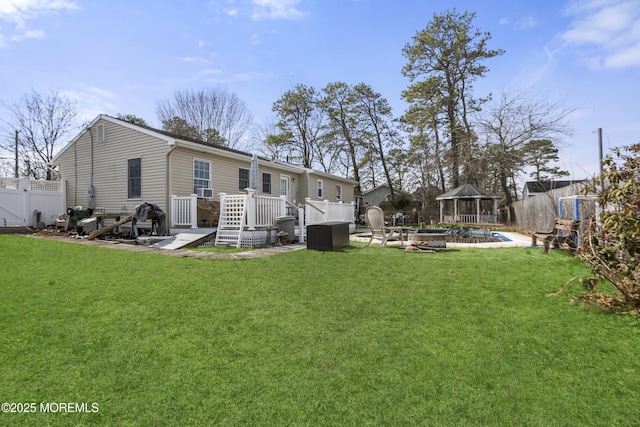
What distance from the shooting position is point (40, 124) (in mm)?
23328

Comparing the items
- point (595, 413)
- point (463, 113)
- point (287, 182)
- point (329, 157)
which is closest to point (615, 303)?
point (595, 413)

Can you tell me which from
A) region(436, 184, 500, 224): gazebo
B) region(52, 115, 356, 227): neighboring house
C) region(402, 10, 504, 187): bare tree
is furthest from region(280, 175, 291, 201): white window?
region(402, 10, 504, 187): bare tree

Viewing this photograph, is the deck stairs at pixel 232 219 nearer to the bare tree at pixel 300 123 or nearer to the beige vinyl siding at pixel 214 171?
the beige vinyl siding at pixel 214 171

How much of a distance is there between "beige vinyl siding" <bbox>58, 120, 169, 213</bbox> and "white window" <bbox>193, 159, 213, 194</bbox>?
3.89ft

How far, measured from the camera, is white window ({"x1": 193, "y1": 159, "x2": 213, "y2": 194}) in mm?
11781

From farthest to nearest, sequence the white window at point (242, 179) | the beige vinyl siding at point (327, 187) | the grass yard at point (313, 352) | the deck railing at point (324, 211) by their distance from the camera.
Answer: the beige vinyl siding at point (327, 187) → the white window at point (242, 179) → the deck railing at point (324, 211) → the grass yard at point (313, 352)

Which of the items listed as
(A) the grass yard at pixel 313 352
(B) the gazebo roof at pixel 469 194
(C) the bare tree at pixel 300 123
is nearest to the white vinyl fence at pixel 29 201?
(A) the grass yard at pixel 313 352

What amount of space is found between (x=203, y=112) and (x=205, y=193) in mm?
18644

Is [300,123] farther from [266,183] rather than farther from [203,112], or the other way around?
[266,183]

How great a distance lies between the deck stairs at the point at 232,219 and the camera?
8.63m

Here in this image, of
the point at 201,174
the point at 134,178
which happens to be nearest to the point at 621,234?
the point at 201,174

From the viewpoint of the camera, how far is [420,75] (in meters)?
24.6

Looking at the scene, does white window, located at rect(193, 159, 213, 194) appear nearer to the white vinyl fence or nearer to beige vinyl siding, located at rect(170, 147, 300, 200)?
beige vinyl siding, located at rect(170, 147, 300, 200)

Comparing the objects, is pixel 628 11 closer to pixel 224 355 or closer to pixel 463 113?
pixel 224 355
